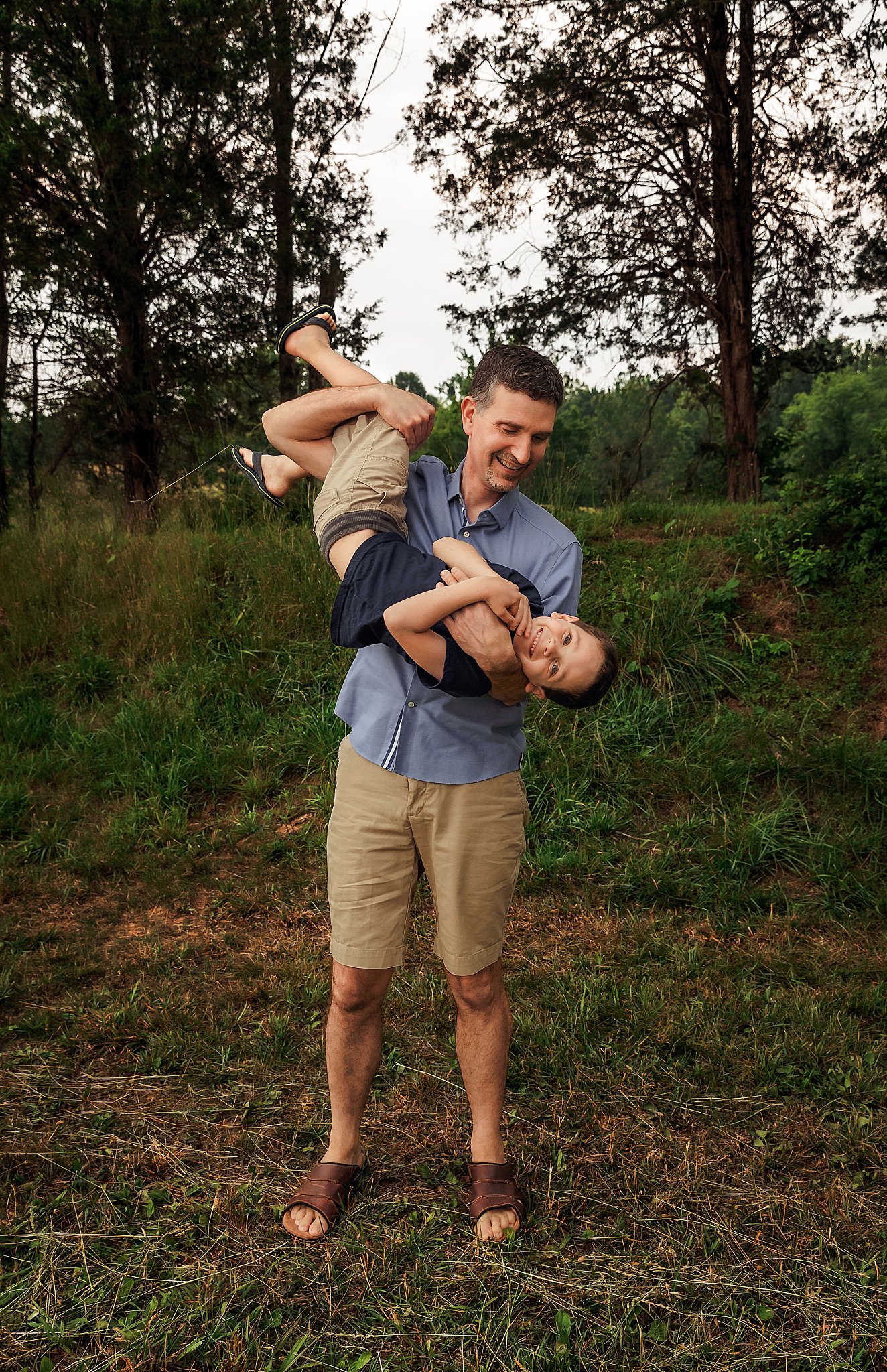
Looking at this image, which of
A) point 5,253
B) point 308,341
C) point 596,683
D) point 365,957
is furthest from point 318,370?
point 5,253

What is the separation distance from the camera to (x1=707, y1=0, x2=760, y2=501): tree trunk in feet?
35.6

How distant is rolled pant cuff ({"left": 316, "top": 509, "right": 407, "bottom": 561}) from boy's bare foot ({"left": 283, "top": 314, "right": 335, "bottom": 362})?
50 cm

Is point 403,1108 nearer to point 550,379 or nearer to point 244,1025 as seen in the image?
point 244,1025

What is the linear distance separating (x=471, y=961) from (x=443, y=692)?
769 mm

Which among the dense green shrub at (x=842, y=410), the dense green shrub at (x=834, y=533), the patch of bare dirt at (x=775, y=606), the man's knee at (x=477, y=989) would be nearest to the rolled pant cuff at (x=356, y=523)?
the man's knee at (x=477, y=989)

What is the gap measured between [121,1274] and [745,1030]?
8.20ft

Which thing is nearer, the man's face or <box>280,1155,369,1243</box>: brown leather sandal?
the man's face

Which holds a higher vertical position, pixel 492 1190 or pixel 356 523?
pixel 356 523

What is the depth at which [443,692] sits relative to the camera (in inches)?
98.4

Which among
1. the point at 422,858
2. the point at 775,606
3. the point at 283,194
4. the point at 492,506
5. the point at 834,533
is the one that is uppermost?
the point at 283,194

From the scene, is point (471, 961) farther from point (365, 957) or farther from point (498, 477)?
point (498, 477)

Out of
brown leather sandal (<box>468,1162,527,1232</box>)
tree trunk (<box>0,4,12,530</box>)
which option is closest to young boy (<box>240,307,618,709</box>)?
brown leather sandal (<box>468,1162,527,1232</box>)

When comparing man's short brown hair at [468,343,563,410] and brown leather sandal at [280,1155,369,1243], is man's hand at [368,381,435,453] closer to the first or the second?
man's short brown hair at [468,343,563,410]

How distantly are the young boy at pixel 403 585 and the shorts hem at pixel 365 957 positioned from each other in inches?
30.7
